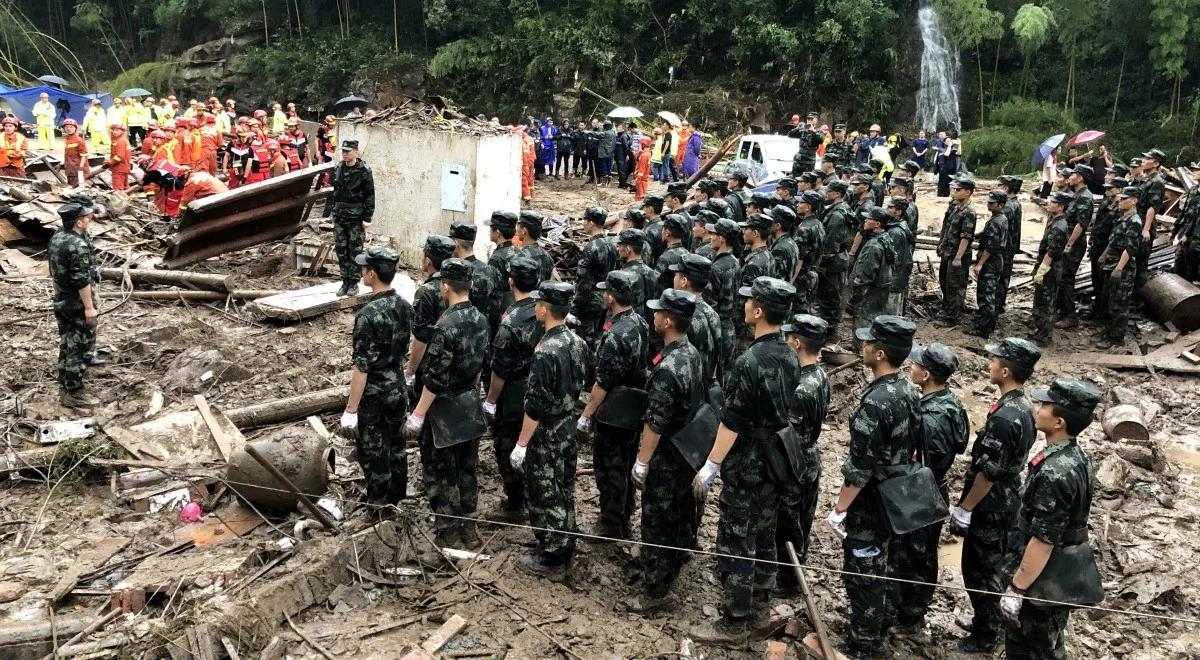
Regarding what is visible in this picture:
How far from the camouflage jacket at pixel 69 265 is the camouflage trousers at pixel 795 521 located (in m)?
6.71

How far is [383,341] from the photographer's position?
6.34 meters

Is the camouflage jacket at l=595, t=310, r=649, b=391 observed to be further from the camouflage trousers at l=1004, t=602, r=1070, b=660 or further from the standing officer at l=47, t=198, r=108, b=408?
the standing officer at l=47, t=198, r=108, b=408

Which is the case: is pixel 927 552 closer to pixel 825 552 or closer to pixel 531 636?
pixel 825 552

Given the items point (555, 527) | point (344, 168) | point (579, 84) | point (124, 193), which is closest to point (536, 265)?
point (555, 527)

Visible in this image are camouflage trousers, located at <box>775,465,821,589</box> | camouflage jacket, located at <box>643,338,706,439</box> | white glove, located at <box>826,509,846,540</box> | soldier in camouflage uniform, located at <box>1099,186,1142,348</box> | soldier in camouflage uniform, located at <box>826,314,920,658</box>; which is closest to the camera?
soldier in camouflage uniform, located at <box>826,314,920,658</box>

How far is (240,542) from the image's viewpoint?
615 centimetres

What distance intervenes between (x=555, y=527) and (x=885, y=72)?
2914 centimetres

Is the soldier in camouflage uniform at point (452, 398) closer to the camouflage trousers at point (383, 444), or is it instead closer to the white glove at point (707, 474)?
the camouflage trousers at point (383, 444)

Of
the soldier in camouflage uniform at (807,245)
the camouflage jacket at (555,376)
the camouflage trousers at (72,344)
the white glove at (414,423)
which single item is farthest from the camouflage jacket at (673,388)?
the camouflage trousers at (72,344)

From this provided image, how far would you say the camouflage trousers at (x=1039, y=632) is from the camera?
4.66m

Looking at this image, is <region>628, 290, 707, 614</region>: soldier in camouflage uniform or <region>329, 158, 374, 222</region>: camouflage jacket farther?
<region>329, 158, 374, 222</region>: camouflage jacket

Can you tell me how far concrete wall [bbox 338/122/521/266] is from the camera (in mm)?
13172

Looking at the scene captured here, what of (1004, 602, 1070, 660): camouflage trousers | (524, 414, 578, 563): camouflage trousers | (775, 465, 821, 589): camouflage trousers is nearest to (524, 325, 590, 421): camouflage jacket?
(524, 414, 578, 563): camouflage trousers

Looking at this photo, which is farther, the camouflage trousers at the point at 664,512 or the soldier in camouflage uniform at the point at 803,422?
the camouflage trousers at the point at 664,512
